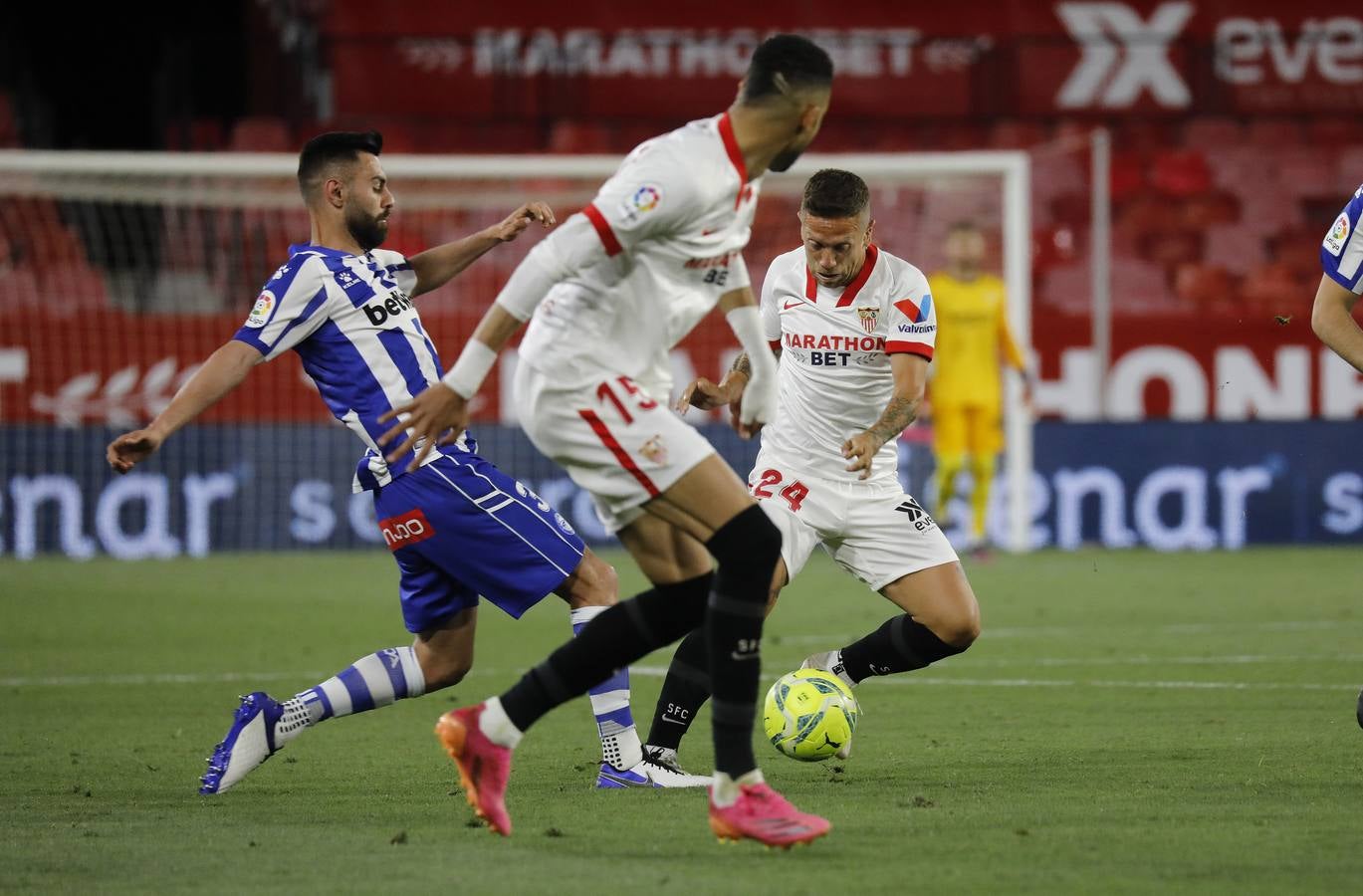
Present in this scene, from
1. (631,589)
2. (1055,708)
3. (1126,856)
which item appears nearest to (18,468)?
(631,589)

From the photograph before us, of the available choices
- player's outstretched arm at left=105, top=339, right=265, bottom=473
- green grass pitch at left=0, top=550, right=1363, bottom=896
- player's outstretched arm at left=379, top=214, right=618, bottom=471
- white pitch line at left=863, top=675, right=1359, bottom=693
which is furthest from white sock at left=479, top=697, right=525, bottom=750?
white pitch line at left=863, top=675, right=1359, bottom=693

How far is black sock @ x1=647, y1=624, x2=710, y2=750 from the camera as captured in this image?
19.1ft

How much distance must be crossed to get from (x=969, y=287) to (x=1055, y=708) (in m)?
7.60

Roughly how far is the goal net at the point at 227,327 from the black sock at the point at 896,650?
324 inches

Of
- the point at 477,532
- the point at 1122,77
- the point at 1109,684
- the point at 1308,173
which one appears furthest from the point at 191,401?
the point at 1122,77

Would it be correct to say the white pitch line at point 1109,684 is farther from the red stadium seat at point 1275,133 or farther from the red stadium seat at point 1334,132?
the red stadium seat at point 1334,132

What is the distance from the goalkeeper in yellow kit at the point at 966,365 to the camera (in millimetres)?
14305

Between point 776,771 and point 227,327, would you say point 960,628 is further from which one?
point 227,327

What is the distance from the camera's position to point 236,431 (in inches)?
592

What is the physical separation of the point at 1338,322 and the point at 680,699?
224 centimetres

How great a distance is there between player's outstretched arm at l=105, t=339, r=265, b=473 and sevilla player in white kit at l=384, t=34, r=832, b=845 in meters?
0.84

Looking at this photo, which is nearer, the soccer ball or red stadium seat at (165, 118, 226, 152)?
the soccer ball

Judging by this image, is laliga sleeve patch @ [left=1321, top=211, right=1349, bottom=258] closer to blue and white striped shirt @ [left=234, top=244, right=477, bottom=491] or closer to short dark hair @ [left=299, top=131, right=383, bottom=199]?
blue and white striped shirt @ [left=234, top=244, right=477, bottom=491]

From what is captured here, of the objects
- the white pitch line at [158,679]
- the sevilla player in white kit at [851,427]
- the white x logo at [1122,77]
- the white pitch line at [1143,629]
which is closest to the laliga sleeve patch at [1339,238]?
the sevilla player in white kit at [851,427]
